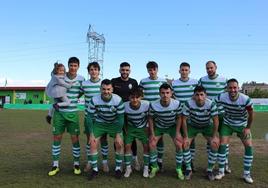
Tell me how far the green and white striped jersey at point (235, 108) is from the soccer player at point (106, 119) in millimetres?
2096

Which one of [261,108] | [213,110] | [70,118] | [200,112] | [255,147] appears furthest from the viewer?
[261,108]

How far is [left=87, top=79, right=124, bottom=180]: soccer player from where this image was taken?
24.6ft

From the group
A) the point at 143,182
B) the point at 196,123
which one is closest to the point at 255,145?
the point at 196,123

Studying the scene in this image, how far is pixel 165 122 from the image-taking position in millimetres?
7672

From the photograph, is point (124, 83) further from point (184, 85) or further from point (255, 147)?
point (255, 147)

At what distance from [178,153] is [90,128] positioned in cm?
191

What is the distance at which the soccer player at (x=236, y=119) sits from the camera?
7336 millimetres

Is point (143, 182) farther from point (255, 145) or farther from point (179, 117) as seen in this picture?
point (255, 145)

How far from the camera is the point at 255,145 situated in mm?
12266

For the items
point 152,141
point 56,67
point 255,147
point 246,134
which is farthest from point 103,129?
point 255,147

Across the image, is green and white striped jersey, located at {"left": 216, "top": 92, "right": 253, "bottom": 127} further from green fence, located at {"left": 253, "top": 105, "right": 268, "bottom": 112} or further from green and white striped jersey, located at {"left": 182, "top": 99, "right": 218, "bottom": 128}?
green fence, located at {"left": 253, "top": 105, "right": 268, "bottom": 112}

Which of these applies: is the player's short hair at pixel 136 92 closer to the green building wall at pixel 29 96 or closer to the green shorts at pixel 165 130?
the green shorts at pixel 165 130

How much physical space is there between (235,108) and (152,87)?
183cm

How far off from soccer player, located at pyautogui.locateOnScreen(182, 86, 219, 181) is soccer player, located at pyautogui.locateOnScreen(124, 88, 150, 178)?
817 mm
